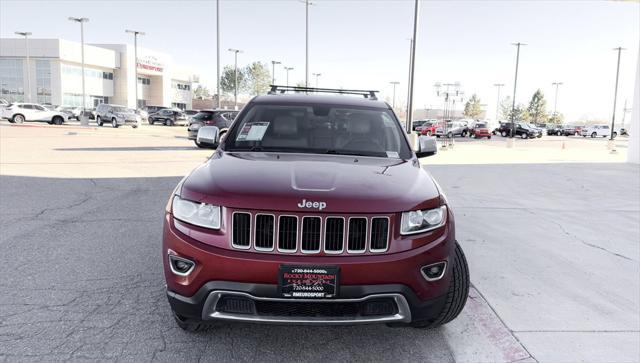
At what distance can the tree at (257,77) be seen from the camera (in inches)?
3816

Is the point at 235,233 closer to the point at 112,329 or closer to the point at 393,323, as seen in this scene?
the point at 393,323

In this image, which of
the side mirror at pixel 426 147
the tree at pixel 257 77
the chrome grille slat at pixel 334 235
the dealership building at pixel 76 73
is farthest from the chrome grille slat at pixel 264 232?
the tree at pixel 257 77

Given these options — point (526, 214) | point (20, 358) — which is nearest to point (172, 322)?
point (20, 358)

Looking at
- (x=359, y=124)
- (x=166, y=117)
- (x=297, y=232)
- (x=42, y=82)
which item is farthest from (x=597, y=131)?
(x=42, y=82)

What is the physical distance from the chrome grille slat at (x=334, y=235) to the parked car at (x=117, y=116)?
36.8 meters

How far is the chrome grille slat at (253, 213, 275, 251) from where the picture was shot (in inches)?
106

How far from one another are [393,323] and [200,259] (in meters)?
1.13

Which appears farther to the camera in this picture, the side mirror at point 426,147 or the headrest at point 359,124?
the side mirror at point 426,147

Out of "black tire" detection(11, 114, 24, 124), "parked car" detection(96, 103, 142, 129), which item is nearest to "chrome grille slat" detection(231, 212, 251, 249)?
"parked car" detection(96, 103, 142, 129)

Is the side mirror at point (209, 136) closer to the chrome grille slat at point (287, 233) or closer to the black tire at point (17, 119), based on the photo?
the chrome grille slat at point (287, 233)

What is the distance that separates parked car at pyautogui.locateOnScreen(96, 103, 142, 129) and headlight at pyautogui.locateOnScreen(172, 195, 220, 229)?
3630 cm

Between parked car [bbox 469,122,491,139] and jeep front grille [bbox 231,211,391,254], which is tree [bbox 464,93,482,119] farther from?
jeep front grille [bbox 231,211,391,254]

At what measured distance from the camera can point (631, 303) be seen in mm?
4137

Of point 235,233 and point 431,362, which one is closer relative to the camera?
point 235,233
